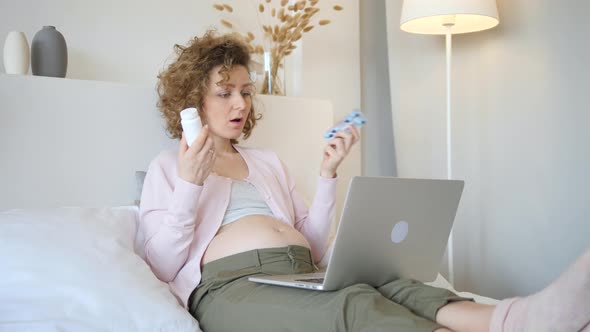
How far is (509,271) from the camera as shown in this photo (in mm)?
2771

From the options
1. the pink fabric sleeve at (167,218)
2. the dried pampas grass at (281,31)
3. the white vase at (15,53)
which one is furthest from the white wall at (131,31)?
the pink fabric sleeve at (167,218)

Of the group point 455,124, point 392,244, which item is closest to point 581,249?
point 455,124

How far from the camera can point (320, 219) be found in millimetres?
1988

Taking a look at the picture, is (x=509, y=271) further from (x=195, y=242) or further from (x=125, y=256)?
(x=125, y=256)

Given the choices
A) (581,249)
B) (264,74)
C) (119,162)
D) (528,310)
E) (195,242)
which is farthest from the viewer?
(264,74)

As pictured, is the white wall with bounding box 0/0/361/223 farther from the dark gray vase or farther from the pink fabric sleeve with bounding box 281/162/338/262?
the pink fabric sleeve with bounding box 281/162/338/262

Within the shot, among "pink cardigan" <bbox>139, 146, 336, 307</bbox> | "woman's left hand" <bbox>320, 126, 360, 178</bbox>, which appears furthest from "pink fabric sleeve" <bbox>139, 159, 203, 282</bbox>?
"woman's left hand" <bbox>320, 126, 360, 178</bbox>

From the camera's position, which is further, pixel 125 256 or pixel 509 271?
pixel 509 271

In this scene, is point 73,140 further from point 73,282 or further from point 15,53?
point 73,282

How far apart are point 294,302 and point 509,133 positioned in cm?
162

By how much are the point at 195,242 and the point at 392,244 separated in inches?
21.6

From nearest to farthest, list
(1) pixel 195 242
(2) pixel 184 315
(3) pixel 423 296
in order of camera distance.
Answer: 1. (3) pixel 423 296
2. (2) pixel 184 315
3. (1) pixel 195 242

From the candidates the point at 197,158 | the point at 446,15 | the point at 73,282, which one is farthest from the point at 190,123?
the point at 446,15

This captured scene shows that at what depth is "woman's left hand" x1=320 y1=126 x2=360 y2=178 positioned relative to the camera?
5.80 ft
